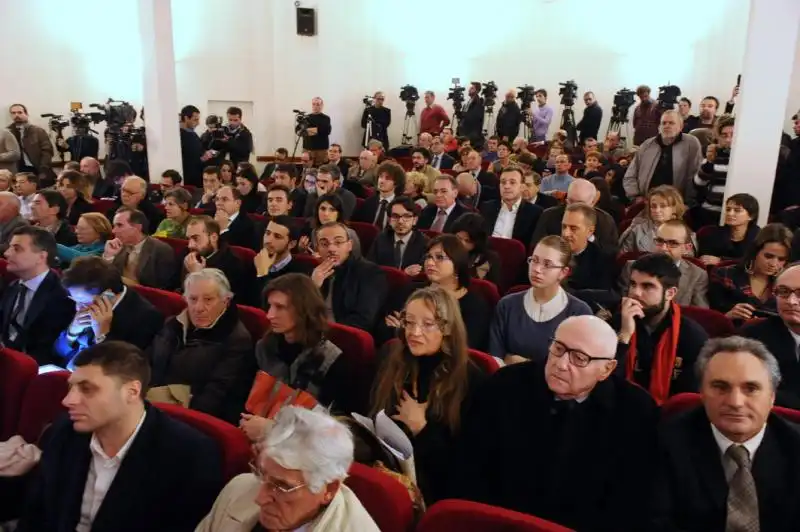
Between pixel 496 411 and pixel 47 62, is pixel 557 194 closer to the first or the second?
pixel 496 411

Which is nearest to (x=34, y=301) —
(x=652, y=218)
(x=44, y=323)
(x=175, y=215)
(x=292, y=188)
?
(x=44, y=323)

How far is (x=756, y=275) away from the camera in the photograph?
334 cm

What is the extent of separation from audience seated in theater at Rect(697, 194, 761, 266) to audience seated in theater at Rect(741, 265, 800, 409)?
4.89 feet

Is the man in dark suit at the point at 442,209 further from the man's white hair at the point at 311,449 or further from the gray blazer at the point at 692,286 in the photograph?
the man's white hair at the point at 311,449

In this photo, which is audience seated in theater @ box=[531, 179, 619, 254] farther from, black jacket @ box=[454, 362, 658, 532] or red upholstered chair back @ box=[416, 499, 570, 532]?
red upholstered chair back @ box=[416, 499, 570, 532]

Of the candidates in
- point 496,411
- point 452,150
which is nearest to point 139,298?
point 496,411

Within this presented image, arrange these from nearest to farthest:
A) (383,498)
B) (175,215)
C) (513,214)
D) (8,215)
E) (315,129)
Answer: (383,498) → (8,215) → (513,214) → (175,215) → (315,129)

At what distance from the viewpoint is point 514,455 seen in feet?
6.55

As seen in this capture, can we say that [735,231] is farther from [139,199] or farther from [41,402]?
[139,199]

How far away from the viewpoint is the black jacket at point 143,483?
1803mm

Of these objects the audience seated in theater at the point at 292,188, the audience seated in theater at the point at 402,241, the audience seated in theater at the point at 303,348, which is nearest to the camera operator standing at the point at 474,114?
the audience seated in theater at the point at 292,188

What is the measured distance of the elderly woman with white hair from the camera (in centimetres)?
149

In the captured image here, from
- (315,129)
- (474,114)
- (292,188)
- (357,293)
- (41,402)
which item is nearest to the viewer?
(41,402)

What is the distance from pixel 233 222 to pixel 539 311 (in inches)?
109
